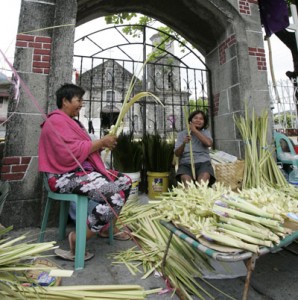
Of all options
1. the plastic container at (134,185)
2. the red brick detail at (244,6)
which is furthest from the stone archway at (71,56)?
the plastic container at (134,185)

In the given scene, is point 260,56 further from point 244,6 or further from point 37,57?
point 37,57

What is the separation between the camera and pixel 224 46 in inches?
154

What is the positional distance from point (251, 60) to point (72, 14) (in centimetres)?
286

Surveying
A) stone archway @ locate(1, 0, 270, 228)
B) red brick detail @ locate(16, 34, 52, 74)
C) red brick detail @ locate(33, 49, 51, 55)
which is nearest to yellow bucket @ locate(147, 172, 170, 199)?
stone archway @ locate(1, 0, 270, 228)

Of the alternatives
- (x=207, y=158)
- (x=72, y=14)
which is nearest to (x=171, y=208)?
(x=207, y=158)

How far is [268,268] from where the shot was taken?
1.76 metres

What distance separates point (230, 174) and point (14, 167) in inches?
107

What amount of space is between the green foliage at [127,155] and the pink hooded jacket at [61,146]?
4.90ft

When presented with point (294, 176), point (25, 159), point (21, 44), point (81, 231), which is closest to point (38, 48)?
point (21, 44)

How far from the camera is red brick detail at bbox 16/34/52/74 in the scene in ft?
8.66

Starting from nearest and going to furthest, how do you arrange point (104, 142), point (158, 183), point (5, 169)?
point (104, 142) → point (5, 169) → point (158, 183)

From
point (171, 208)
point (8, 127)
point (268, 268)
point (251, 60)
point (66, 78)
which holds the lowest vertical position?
point (268, 268)

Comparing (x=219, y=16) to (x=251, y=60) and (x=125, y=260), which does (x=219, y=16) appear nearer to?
(x=251, y=60)

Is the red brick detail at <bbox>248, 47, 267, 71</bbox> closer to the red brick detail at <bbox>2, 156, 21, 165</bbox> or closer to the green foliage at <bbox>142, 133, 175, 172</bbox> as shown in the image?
the green foliage at <bbox>142, 133, 175, 172</bbox>
